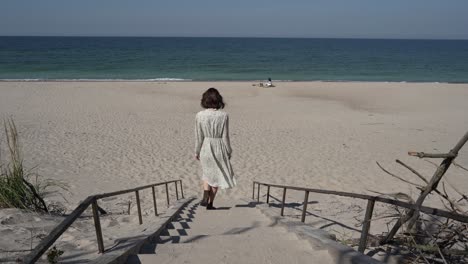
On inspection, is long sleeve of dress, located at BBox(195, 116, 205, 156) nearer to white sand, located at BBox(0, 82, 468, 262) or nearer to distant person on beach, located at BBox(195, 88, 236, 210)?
distant person on beach, located at BBox(195, 88, 236, 210)

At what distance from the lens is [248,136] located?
1404 centimetres

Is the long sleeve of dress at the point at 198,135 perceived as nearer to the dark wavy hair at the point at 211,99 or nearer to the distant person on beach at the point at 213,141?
the distant person on beach at the point at 213,141

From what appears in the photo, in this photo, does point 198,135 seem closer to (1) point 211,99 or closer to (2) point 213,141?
(2) point 213,141

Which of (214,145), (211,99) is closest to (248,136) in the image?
(214,145)

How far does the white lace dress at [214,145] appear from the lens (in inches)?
200

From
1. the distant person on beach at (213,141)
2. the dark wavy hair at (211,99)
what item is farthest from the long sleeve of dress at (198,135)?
the dark wavy hair at (211,99)

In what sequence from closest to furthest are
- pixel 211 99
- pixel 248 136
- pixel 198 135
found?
pixel 211 99 → pixel 198 135 → pixel 248 136

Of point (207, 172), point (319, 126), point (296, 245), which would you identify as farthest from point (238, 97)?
point (296, 245)

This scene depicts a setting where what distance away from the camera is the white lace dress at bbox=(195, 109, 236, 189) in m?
5.07

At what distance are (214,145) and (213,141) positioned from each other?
6 cm

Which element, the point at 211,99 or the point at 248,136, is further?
the point at 248,136

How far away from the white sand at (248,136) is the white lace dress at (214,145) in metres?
1.62

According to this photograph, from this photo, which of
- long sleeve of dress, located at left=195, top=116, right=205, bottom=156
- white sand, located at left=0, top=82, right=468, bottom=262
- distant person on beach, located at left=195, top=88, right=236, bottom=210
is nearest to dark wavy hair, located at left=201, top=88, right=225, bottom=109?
distant person on beach, located at left=195, top=88, right=236, bottom=210

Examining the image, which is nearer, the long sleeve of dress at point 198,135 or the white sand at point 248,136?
the long sleeve of dress at point 198,135
